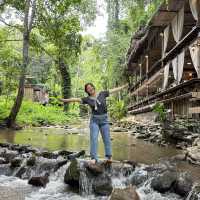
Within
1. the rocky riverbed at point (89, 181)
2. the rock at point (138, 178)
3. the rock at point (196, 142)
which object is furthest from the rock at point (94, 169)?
the rock at point (196, 142)

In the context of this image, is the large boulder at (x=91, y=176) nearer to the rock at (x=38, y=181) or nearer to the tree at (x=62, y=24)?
the rock at (x=38, y=181)

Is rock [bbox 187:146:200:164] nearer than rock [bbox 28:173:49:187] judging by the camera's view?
No

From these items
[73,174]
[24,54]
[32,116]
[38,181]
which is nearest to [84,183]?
[73,174]

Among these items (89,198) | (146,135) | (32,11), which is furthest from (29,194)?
(32,11)

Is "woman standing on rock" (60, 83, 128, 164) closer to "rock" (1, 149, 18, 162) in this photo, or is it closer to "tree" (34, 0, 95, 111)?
"rock" (1, 149, 18, 162)

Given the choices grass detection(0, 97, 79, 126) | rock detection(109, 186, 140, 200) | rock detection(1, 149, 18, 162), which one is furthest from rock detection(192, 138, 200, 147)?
grass detection(0, 97, 79, 126)

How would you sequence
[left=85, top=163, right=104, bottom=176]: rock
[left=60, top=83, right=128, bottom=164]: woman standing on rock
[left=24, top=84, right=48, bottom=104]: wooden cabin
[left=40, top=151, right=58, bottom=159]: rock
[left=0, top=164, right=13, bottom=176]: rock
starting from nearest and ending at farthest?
[left=85, top=163, right=104, bottom=176]: rock < [left=60, top=83, right=128, bottom=164]: woman standing on rock < [left=0, top=164, right=13, bottom=176]: rock < [left=40, top=151, right=58, bottom=159]: rock < [left=24, top=84, right=48, bottom=104]: wooden cabin

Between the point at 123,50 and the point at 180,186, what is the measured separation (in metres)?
30.6

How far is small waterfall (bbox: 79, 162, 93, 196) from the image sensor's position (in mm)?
8047

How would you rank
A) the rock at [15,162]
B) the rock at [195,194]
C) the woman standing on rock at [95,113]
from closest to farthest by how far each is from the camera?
the rock at [195,194], the woman standing on rock at [95,113], the rock at [15,162]

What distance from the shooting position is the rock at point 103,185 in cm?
797

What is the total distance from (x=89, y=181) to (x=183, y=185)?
185 centimetres

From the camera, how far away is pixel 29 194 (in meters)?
7.93

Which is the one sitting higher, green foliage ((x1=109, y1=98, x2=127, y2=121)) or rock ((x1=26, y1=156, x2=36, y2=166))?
green foliage ((x1=109, y1=98, x2=127, y2=121))
